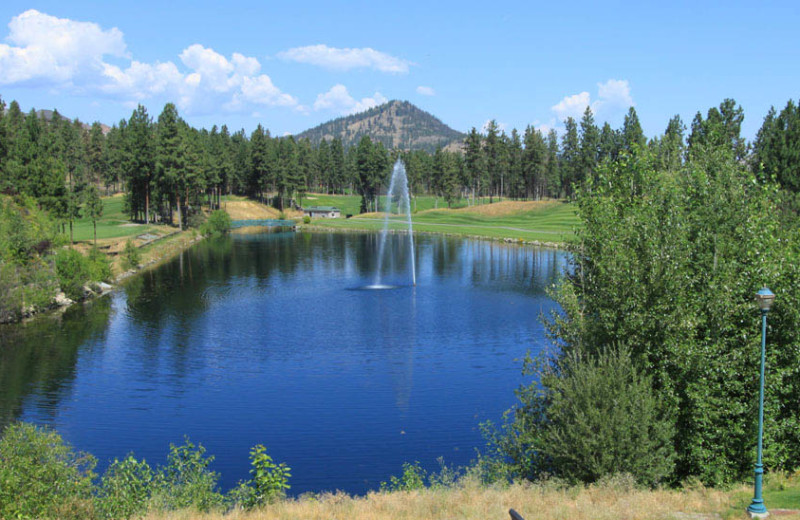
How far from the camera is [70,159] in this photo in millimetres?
147000

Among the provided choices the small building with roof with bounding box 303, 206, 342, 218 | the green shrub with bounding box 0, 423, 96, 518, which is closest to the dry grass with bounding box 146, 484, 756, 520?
the green shrub with bounding box 0, 423, 96, 518

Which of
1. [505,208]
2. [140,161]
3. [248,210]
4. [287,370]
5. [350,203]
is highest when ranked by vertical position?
[140,161]

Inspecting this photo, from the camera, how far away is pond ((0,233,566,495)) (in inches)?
1019

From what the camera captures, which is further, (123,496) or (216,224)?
(216,224)

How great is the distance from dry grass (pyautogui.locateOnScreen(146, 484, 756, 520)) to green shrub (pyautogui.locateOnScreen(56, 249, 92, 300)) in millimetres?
42987

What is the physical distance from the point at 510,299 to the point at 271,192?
132 meters

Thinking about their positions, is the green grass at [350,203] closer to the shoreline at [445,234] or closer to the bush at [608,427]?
the shoreline at [445,234]

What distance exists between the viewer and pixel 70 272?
176ft

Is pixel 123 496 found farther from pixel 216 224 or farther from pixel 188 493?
pixel 216 224

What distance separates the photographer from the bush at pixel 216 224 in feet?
366

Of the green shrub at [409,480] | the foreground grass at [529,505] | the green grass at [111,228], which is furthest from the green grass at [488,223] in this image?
the foreground grass at [529,505]

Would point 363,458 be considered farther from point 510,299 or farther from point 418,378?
point 510,299

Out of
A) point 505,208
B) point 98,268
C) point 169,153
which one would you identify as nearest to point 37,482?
point 98,268

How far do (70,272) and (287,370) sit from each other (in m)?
29.1
